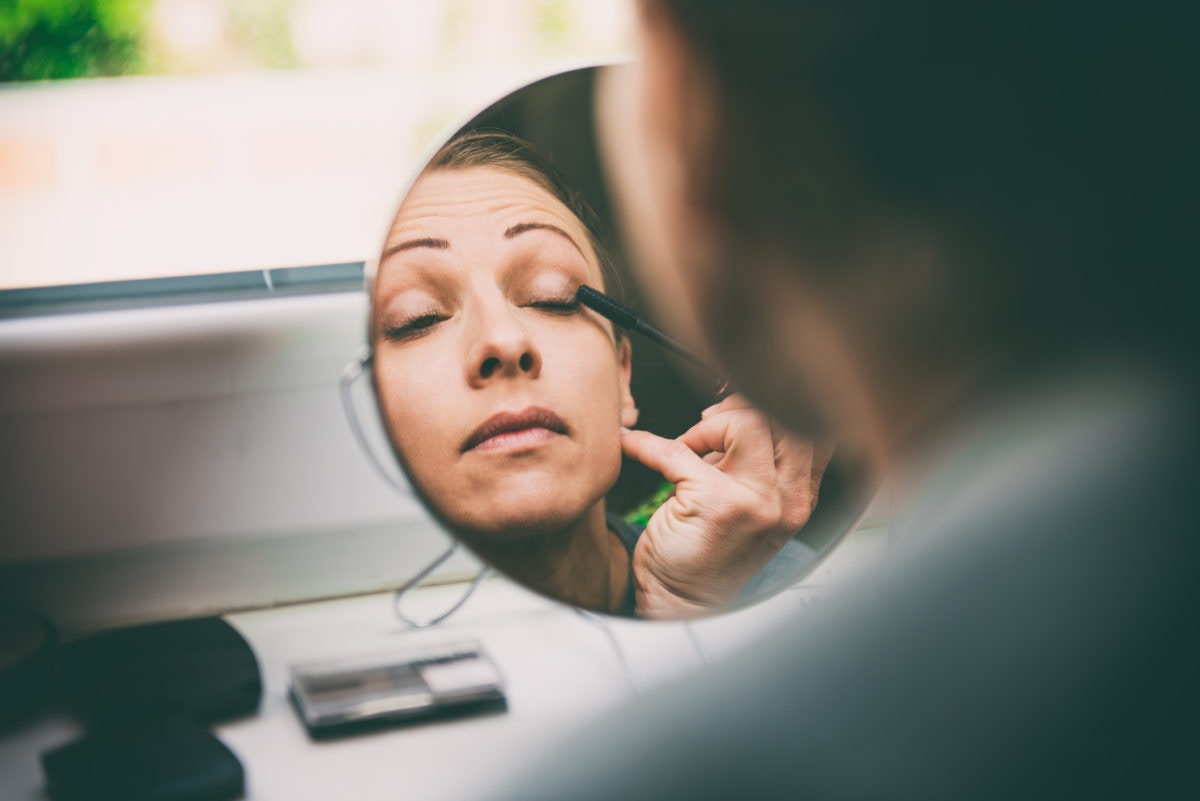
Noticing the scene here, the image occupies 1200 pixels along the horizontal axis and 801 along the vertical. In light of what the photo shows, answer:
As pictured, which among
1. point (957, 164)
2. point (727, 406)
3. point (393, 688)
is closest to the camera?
point (957, 164)

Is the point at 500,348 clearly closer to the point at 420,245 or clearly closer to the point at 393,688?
the point at 420,245

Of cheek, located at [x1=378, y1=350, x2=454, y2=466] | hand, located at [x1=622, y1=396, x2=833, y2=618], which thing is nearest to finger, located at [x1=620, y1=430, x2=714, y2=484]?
hand, located at [x1=622, y1=396, x2=833, y2=618]

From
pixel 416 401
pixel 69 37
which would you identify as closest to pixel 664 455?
pixel 416 401

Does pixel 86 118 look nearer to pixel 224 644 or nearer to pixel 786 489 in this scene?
pixel 224 644

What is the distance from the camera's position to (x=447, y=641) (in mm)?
844

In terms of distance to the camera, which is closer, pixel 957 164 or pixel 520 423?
pixel 957 164

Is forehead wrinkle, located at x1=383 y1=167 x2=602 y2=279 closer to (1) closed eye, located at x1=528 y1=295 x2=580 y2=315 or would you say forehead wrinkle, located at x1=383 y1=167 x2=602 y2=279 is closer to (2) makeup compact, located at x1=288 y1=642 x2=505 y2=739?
(1) closed eye, located at x1=528 y1=295 x2=580 y2=315

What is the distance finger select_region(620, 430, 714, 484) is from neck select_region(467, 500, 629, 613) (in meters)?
0.04

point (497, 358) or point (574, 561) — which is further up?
point (497, 358)

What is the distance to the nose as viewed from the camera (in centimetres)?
56

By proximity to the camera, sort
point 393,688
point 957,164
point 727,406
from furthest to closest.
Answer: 1. point 393,688
2. point 727,406
3. point 957,164

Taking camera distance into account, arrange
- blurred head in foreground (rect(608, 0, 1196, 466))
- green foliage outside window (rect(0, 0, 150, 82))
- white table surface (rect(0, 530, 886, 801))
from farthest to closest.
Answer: green foliage outside window (rect(0, 0, 150, 82)), white table surface (rect(0, 530, 886, 801)), blurred head in foreground (rect(608, 0, 1196, 466))

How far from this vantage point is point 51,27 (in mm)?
823

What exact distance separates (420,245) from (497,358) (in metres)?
0.08
